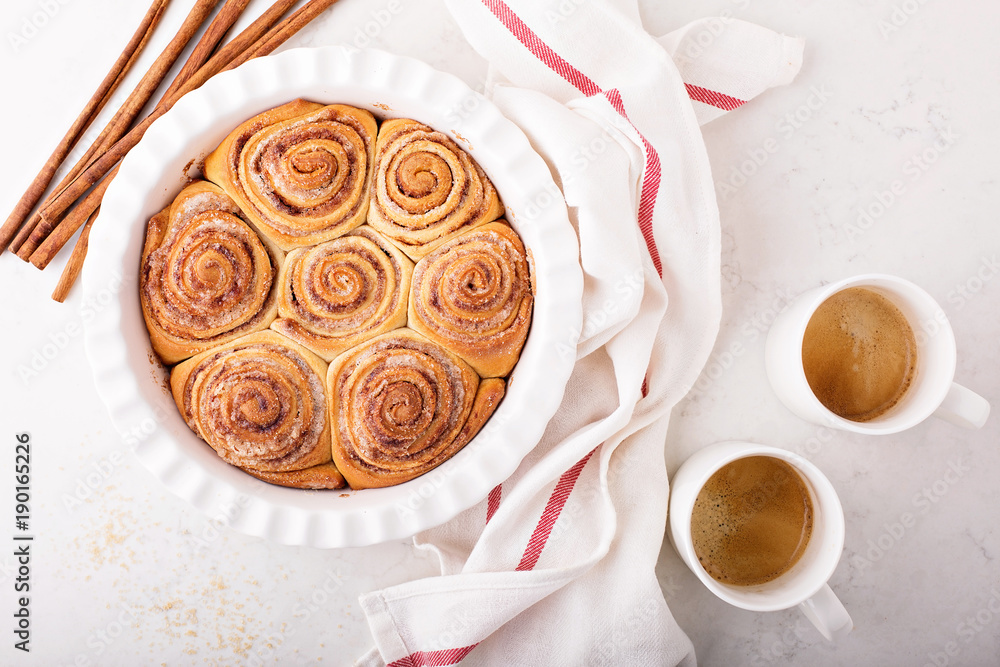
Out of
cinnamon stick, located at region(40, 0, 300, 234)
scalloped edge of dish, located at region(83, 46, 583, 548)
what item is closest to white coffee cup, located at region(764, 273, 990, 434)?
scalloped edge of dish, located at region(83, 46, 583, 548)

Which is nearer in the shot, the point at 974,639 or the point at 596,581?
the point at 596,581

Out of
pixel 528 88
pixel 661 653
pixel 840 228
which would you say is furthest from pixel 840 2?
pixel 661 653

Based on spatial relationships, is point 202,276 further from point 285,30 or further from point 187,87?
point 285,30

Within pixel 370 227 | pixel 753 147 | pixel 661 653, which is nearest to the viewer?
pixel 370 227

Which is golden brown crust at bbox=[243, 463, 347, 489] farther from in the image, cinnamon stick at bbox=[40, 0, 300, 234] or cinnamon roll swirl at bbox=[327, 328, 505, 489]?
cinnamon stick at bbox=[40, 0, 300, 234]

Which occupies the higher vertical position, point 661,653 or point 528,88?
point 528,88

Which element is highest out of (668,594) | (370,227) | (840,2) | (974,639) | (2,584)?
(370,227)

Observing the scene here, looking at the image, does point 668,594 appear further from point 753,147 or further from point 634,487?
point 753,147

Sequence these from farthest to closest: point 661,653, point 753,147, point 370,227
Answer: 1. point 753,147
2. point 661,653
3. point 370,227

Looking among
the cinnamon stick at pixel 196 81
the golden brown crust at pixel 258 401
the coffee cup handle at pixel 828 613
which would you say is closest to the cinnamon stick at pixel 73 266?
the cinnamon stick at pixel 196 81
